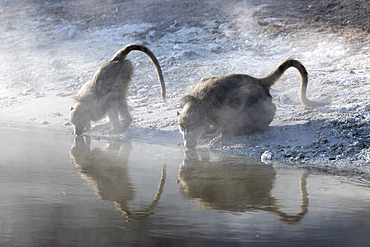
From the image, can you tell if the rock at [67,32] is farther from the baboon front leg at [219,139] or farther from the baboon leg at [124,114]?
the baboon front leg at [219,139]

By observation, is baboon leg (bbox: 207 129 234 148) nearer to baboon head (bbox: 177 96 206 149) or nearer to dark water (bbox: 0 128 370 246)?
baboon head (bbox: 177 96 206 149)

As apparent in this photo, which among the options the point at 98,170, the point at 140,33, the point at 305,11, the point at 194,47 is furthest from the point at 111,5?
the point at 98,170

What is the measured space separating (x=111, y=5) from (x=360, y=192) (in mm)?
15375

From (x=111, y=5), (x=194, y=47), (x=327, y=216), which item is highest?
(x=111, y=5)

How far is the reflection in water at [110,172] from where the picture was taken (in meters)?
3.56

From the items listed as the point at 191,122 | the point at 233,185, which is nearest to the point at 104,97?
the point at 191,122

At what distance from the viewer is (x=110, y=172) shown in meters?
4.73

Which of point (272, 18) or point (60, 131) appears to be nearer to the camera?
point (60, 131)

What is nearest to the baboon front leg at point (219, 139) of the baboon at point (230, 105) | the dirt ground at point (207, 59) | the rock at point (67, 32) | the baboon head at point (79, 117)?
the baboon at point (230, 105)

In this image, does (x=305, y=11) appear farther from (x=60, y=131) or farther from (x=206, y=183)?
(x=206, y=183)

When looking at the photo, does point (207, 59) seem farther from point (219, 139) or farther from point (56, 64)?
point (219, 139)

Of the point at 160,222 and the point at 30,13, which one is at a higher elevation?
the point at 30,13

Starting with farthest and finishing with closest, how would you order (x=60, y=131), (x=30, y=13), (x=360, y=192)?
1. (x=30, y=13)
2. (x=60, y=131)
3. (x=360, y=192)

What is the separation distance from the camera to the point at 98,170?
15.8 ft
